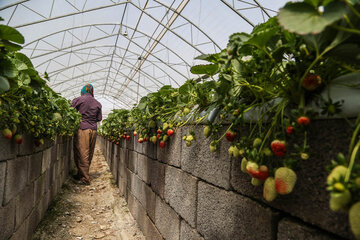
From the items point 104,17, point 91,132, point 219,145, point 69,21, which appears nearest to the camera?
point 219,145

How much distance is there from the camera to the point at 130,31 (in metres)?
11.1

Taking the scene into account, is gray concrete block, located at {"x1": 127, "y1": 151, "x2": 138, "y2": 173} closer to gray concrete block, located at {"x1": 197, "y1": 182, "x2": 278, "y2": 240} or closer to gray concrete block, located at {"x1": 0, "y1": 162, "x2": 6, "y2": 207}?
gray concrete block, located at {"x1": 0, "y1": 162, "x2": 6, "y2": 207}

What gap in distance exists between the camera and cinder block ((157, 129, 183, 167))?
5.91 feet

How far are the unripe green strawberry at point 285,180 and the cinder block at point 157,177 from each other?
4.98 feet

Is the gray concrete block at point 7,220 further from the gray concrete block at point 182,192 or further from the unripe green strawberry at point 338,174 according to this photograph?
the unripe green strawberry at point 338,174

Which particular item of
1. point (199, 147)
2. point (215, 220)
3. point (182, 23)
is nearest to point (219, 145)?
point (199, 147)

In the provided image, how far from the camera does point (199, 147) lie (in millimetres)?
1472

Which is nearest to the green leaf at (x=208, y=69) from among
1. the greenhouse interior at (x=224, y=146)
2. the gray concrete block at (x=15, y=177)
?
the greenhouse interior at (x=224, y=146)

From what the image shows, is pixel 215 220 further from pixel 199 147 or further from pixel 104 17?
pixel 104 17

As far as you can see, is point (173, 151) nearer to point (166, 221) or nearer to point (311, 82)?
point (166, 221)

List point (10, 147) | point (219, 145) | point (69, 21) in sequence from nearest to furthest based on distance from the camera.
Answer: point (219, 145) → point (10, 147) → point (69, 21)

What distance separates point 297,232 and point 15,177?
185cm

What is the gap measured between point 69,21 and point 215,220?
32.5 feet

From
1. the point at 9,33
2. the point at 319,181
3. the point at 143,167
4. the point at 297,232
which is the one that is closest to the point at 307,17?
the point at 319,181
